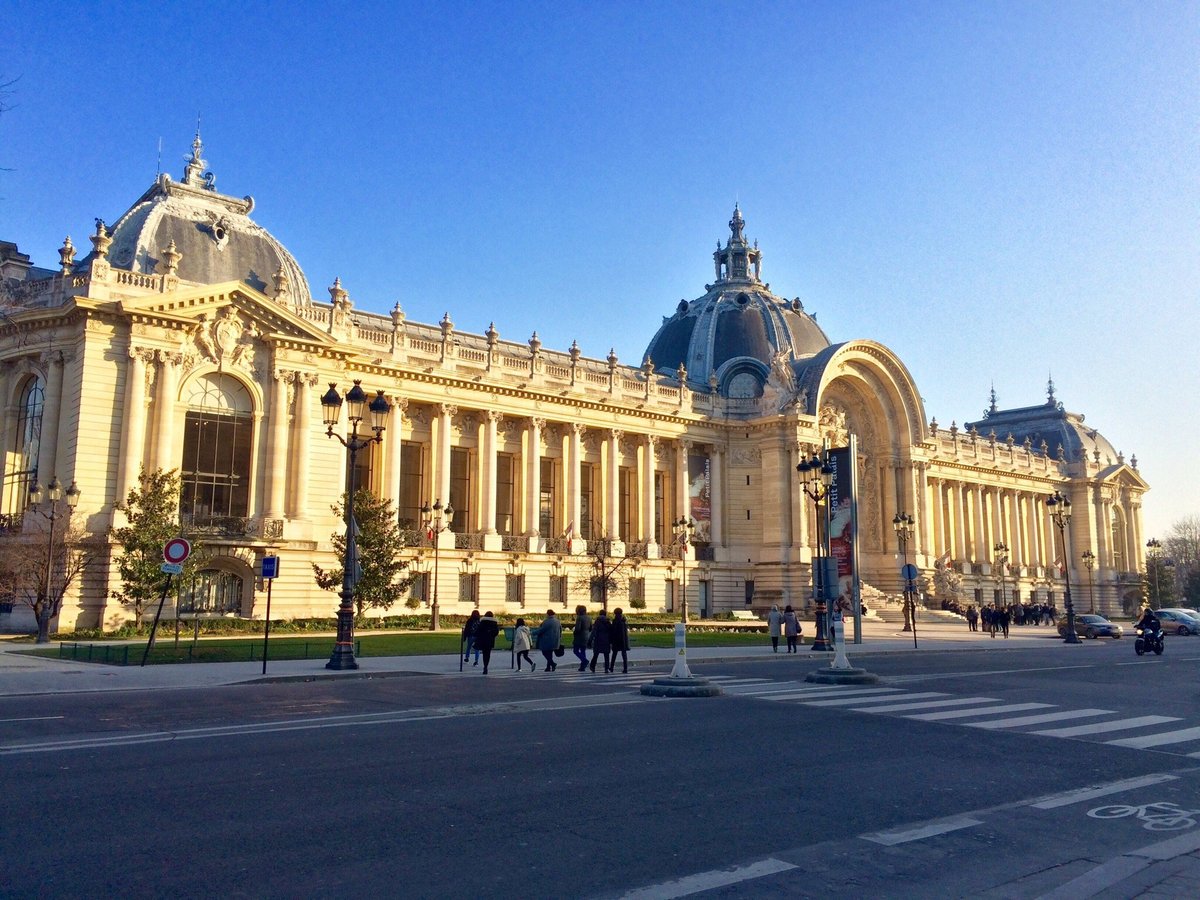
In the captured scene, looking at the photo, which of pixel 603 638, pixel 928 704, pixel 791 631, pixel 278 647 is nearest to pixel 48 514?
pixel 278 647

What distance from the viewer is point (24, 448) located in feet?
149

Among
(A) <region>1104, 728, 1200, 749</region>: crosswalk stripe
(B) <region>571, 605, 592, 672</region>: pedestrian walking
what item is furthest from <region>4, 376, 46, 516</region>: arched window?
(A) <region>1104, 728, 1200, 749</region>: crosswalk stripe

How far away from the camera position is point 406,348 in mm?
53812

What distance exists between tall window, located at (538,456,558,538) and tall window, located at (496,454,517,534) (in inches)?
74.9

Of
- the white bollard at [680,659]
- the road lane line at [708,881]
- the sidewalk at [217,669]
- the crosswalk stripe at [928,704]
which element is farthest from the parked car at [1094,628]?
the road lane line at [708,881]

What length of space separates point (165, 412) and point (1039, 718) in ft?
125

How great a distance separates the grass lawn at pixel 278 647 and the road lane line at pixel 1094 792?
2291 centimetres

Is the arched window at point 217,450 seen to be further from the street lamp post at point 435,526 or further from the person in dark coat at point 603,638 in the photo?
the person in dark coat at point 603,638

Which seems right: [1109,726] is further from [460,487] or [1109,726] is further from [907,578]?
[460,487]

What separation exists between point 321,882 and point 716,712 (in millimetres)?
10901

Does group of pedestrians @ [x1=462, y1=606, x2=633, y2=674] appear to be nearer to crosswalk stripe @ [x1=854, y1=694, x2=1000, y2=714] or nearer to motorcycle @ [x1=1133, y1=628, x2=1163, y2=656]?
crosswalk stripe @ [x1=854, y1=694, x2=1000, y2=714]

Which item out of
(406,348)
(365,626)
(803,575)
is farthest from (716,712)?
(803,575)

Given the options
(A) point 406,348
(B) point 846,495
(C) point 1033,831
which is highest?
(A) point 406,348

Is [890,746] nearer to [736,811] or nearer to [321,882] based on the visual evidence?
[736,811]
